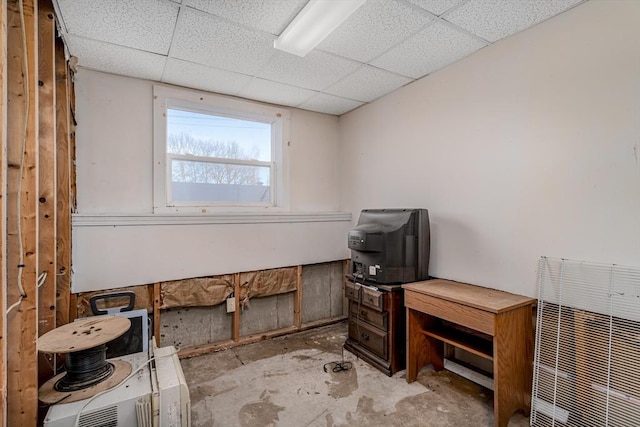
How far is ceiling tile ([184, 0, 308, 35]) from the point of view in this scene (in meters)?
1.83

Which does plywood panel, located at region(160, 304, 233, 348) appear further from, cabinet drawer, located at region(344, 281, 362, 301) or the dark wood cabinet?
the dark wood cabinet

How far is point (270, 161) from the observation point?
359 cm

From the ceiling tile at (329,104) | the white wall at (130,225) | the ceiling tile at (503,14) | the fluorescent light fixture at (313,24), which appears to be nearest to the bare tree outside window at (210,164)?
the white wall at (130,225)

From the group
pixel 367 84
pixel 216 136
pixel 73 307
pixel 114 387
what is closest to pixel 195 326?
pixel 73 307

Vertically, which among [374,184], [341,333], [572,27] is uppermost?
[572,27]

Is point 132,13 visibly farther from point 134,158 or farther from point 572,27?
point 572,27

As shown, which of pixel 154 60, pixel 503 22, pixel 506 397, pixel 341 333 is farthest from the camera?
pixel 341 333

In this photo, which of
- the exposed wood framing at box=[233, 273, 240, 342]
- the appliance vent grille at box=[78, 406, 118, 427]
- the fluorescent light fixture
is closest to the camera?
the appliance vent grille at box=[78, 406, 118, 427]

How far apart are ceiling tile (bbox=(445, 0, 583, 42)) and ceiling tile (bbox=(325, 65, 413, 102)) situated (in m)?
0.81

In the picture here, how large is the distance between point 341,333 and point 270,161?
81.0 inches

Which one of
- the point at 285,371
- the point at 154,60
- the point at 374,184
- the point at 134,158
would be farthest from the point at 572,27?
the point at 134,158

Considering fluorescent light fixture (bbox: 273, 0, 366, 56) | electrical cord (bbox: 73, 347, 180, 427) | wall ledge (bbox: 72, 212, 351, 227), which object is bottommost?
electrical cord (bbox: 73, 347, 180, 427)

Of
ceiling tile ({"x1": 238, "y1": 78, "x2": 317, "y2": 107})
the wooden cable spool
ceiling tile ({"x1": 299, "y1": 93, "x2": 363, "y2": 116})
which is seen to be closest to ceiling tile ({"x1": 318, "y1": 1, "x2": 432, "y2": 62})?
ceiling tile ({"x1": 238, "y1": 78, "x2": 317, "y2": 107})

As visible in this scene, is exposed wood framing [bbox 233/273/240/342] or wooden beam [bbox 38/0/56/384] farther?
exposed wood framing [bbox 233/273/240/342]
